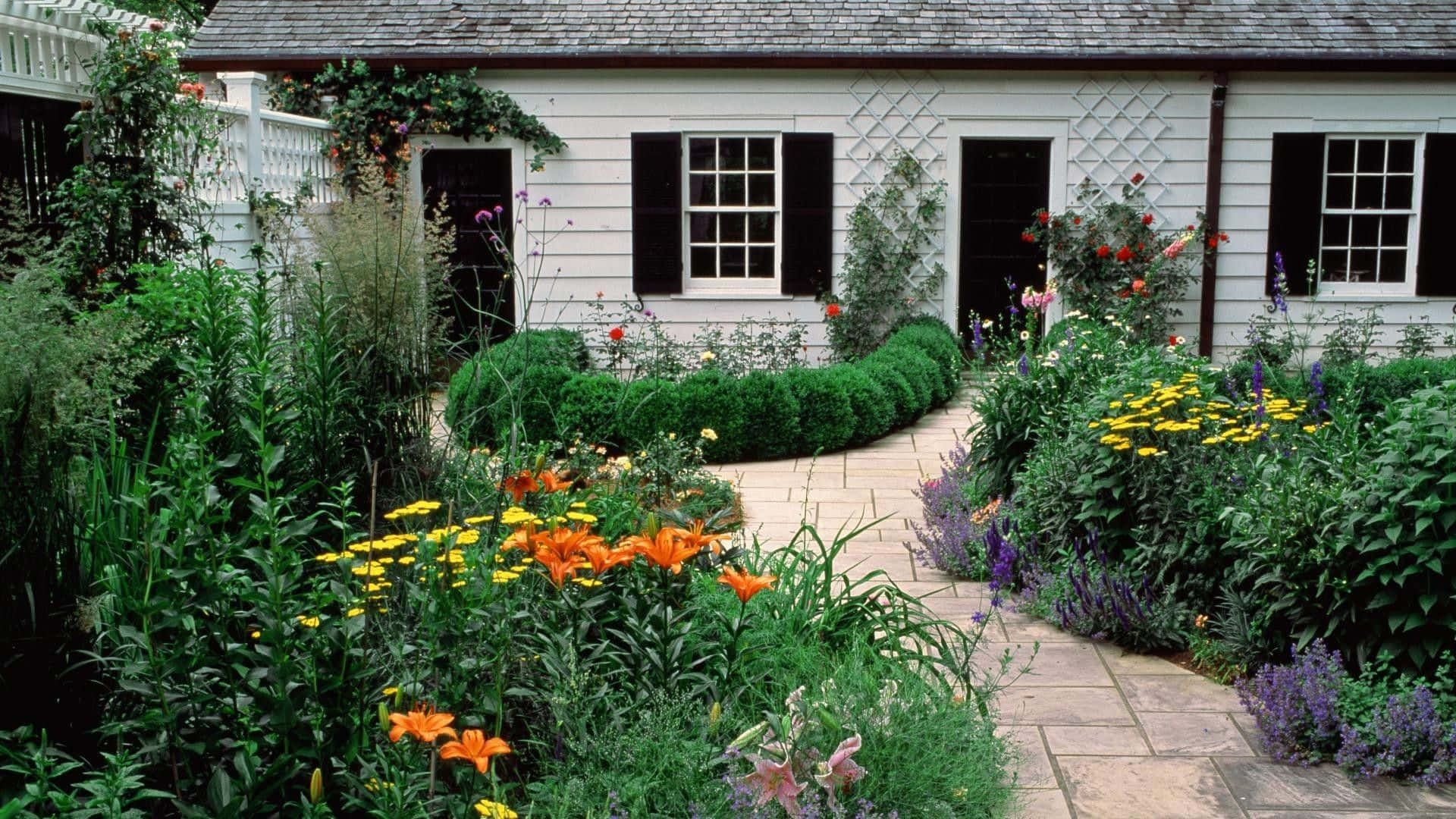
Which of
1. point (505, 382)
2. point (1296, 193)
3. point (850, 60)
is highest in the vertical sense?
point (850, 60)

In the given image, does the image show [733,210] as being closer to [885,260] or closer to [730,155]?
[730,155]

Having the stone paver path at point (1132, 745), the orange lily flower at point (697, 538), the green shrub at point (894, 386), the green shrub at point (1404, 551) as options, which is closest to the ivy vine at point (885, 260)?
the green shrub at point (894, 386)

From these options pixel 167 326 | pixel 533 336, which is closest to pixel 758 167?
pixel 533 336

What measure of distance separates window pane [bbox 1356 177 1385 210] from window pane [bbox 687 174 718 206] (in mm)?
5301

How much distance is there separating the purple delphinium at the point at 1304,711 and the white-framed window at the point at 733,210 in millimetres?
7817

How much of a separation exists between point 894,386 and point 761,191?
298cm

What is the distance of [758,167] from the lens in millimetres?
11328

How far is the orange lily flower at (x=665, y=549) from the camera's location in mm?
3158

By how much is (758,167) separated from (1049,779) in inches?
327

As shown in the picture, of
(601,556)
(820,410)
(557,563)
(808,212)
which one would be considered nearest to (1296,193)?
(808,212)

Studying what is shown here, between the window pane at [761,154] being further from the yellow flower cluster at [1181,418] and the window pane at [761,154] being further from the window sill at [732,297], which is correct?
the yellow flower cluster at [1181,418]

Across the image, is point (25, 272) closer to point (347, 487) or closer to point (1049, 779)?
point (347, 487)

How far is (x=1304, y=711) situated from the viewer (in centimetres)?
375

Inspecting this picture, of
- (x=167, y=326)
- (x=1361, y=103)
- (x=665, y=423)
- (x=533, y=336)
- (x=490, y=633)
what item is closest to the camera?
(x=490, y=633)
